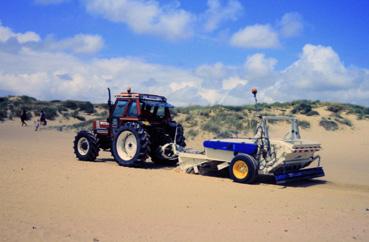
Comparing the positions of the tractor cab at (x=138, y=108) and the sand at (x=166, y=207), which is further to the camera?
the tractor cab at (x=138, y=108)

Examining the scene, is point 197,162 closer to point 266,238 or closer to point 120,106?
point 120,106

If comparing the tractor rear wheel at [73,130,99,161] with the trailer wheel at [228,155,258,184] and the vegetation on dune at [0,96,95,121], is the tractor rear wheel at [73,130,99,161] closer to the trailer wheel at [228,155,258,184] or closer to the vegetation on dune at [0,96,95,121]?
the trailer wheel at [228,155,258,184]

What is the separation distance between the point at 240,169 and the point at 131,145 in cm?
394

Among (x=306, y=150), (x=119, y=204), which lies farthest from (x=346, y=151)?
(x=119, y=204)

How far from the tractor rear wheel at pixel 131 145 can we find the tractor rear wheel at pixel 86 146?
1199 millimetres

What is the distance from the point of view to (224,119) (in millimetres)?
30109

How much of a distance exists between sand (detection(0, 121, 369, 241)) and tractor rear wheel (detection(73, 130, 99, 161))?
1694 mm

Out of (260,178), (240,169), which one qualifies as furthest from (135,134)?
(260,178)

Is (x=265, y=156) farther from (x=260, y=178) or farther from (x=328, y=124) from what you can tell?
(x=328, y=124)

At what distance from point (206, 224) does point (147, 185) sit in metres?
3.42

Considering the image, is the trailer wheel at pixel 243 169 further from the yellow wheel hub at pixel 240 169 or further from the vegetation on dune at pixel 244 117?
the vegetation on dune at pixel 244 117

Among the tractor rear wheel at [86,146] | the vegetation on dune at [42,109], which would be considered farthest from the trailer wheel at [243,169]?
the vegetation on dune at [42,109]

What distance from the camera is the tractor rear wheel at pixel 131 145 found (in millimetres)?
12703

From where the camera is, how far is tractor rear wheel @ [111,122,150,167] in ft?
41.7
